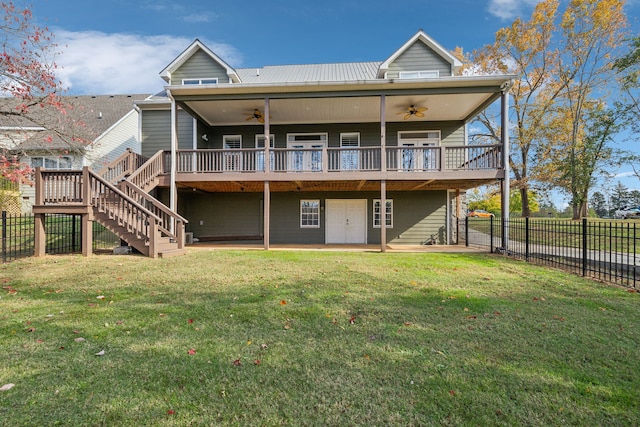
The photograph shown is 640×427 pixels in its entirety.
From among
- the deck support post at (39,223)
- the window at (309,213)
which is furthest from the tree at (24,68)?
the window at (309,213)

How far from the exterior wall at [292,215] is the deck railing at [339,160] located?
206 cm

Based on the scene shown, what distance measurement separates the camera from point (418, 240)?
13.7m

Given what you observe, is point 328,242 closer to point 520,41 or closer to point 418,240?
point 418,240

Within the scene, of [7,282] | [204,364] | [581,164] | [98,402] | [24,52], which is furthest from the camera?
[581,164]

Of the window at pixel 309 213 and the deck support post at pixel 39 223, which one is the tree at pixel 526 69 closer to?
the window at pixel 309 213

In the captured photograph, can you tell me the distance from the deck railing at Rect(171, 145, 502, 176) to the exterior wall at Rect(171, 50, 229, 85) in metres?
4.15

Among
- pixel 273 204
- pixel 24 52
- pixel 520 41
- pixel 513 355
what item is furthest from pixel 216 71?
pixel 520 41

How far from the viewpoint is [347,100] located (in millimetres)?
11312

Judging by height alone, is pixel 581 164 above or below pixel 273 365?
above

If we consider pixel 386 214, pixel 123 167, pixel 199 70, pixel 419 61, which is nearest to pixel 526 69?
pixel 419 61

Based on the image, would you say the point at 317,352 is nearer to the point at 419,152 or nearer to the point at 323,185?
the point at 323,185

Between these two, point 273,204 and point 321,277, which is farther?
point 273,204

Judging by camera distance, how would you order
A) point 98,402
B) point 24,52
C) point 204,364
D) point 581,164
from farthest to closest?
1. point 581,164
2. point 24,52
3. point 204,364
4. point 98,402

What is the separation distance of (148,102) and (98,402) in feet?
47.4
